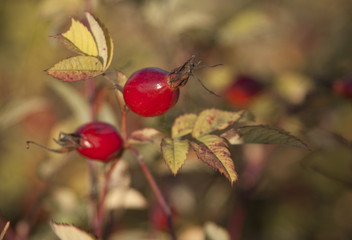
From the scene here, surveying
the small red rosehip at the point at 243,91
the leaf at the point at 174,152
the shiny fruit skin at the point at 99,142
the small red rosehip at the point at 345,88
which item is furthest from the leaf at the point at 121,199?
the small red rosehip at the point at 345,88

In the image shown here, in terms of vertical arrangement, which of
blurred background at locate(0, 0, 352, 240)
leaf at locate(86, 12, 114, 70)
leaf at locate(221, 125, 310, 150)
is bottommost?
blurred background at locate(0, 0, 352, 240)

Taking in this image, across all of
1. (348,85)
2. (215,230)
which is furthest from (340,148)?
(215,230)

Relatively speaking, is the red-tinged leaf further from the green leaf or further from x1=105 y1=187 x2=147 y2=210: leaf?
x1=105 y1=187 x2=147 y2=210: leaf

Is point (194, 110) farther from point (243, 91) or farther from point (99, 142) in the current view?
point (243, 91)

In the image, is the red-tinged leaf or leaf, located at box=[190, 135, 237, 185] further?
the red-tinged leaf

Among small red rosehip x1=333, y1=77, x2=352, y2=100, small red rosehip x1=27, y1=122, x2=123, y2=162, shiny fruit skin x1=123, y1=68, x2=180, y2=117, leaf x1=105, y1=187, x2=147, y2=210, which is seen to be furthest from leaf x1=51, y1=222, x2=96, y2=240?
small red rosehip x1=333, y1=77, x2=352, y2=100

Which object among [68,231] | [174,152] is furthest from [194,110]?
[68,231]

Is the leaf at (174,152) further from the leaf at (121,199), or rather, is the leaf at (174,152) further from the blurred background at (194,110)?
the leaf at (121,199)
